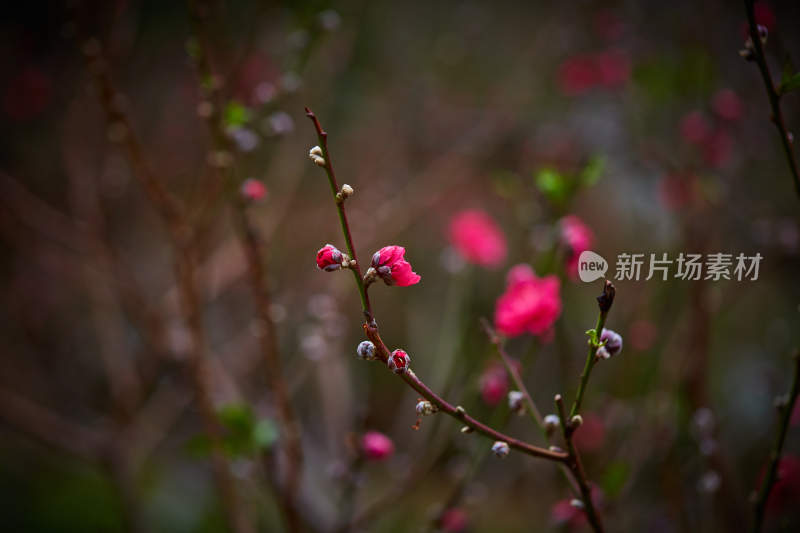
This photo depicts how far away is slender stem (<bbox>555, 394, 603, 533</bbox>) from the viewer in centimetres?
51

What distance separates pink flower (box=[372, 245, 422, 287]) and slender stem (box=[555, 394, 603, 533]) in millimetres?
181

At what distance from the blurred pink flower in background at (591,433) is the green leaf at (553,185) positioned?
2.60 feet

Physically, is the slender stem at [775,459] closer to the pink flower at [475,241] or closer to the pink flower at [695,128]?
the pink flower at [475,241]

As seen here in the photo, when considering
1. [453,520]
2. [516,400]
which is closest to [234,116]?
[516,400]

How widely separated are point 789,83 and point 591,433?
1.09m

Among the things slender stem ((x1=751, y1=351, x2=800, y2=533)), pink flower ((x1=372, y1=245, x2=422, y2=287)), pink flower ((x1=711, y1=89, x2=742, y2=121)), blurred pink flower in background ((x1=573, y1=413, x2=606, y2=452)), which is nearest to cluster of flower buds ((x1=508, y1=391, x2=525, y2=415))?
pink flower ((x1=372, y1=245, x2=422, y2=287))

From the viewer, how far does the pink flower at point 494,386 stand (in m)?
0.93

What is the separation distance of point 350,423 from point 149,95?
6.20ft

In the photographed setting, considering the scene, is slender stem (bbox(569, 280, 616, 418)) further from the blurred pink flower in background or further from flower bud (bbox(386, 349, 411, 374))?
the blurred pink flower in background

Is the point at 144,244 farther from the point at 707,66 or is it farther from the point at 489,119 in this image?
the point at 707,66

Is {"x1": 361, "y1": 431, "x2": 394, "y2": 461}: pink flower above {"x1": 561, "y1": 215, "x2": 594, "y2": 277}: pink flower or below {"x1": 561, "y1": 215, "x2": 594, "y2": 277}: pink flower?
below

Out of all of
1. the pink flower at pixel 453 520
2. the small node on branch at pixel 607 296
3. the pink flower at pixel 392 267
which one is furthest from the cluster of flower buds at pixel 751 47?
the pink flower at pixel 453 520

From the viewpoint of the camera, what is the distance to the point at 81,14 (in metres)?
1.03

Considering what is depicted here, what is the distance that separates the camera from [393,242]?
2211mm
